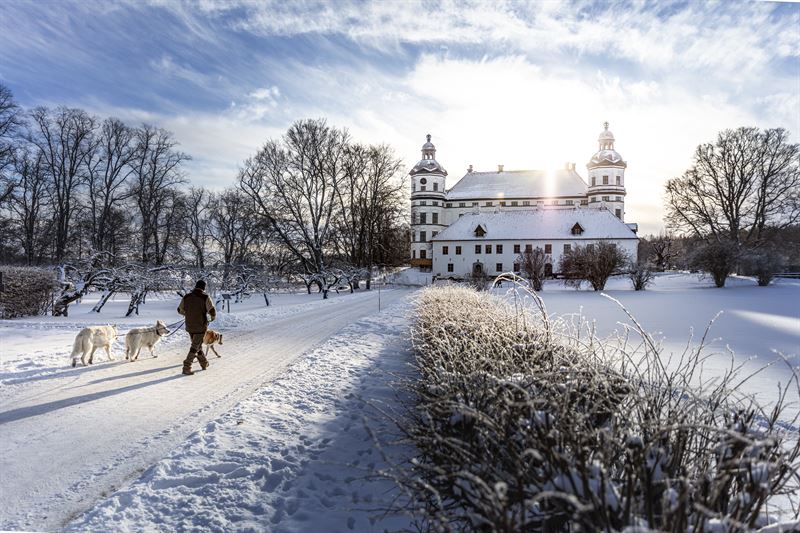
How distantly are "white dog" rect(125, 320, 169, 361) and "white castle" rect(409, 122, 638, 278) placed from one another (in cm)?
4098

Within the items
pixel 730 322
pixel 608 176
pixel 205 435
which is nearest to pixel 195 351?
pixel 205 435

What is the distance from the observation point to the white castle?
5516 cm

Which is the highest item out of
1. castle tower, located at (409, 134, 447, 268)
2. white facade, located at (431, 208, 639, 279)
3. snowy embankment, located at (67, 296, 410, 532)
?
castle tower, located at (409, 134, 447, 268)

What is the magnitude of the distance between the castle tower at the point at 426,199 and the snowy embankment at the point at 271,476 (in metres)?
67.4

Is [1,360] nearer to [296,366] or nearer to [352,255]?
[296,366]

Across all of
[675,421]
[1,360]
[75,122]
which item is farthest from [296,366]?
[75,122]

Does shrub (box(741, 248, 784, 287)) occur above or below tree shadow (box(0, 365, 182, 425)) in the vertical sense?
above

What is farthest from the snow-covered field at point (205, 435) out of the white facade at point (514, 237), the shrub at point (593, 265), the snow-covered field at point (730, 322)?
the white facade at point (514, 237)

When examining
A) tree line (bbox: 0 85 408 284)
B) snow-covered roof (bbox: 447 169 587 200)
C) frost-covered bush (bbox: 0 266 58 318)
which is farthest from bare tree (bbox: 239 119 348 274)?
snow-covered roof (bbox: 447 169 587 200)

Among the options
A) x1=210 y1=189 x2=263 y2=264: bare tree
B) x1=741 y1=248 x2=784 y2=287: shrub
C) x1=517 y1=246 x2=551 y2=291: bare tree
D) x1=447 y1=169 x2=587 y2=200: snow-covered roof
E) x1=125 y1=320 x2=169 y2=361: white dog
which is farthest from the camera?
x1=447 y1=169 x2=587 y2=200: snow-covered roof

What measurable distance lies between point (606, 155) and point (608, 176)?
3.55 m

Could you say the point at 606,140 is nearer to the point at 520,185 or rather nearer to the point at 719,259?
the point at 520,185

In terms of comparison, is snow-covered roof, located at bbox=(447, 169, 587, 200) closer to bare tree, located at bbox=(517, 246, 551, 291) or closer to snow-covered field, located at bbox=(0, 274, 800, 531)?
bare tree, located at bbox=(517, 246, 551, 291)

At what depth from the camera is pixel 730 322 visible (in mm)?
13250
